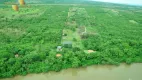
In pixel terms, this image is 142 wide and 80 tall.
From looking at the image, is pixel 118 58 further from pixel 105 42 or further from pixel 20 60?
pixel 20 60

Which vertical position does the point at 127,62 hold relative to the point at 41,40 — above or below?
below

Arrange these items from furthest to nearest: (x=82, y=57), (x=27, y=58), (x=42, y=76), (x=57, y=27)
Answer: (x=57, y=27) → (x=82, y=57) → (x=27, y=58) → (x=42, y=76)

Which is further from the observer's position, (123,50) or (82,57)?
(123,50)

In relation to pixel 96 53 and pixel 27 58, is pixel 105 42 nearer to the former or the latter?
pixel 96 53

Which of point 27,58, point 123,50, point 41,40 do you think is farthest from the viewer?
point 41,40

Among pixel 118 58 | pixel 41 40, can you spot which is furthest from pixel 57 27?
pixel 118 58

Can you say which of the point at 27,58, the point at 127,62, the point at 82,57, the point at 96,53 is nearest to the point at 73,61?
the point at 82,57
